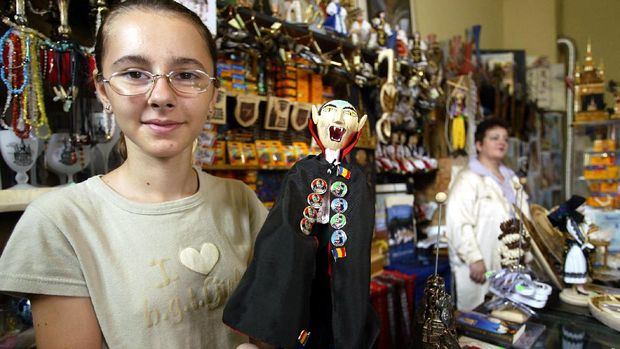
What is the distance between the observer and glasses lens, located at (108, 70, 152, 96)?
66 cm

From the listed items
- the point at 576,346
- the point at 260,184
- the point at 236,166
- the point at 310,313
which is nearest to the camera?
the point at 310,313

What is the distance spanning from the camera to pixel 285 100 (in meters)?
1.91

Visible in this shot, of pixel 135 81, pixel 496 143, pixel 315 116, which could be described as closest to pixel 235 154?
pixel 315 116

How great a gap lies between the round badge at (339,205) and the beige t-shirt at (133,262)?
0.23 meters

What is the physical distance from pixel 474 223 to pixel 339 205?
1640 millimetres

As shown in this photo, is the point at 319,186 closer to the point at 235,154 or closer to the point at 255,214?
the point at 255,214

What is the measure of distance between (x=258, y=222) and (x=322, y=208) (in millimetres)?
208

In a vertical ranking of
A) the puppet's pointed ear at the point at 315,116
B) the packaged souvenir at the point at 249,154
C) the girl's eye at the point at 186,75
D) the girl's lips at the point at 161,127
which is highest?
the girl's eye at the point at 186,75

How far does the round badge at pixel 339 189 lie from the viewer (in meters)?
0.77

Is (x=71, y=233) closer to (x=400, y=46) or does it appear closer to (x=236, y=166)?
(x=236, y=166)

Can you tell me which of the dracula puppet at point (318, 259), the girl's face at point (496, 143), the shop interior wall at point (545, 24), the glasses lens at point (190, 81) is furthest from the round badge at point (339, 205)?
the shop interior wall at point (545, 24)

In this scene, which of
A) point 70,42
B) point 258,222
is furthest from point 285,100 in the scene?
point 258,222

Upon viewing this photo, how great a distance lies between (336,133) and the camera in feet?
2.60

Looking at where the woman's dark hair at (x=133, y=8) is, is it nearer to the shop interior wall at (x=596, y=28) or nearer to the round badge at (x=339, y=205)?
the round badge at (x=339, y=205)
